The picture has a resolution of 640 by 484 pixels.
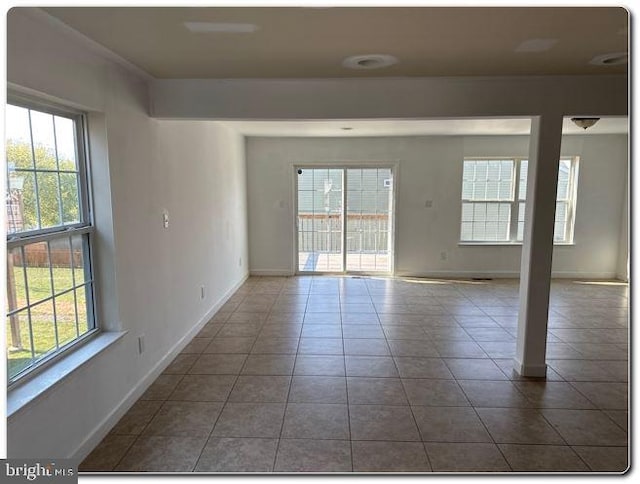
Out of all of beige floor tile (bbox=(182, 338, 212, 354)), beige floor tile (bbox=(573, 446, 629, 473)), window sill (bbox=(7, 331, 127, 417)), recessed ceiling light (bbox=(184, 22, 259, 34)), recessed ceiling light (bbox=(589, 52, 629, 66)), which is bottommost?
beige floor tile (bbox=(573, 446, 629, 473))

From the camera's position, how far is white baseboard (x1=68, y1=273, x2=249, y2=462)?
2107 mm

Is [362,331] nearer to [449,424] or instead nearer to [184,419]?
[449,424]

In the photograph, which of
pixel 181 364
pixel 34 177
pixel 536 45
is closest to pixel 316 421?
pixel 181 364

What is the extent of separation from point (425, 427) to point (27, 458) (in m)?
1.97

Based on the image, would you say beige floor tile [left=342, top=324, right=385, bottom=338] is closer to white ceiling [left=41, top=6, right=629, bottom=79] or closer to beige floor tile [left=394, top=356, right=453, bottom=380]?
beige floor tile [left=394, top=356, right=453, bottom=380]

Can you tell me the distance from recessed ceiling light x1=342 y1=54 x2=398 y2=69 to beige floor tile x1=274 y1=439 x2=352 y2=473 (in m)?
2.14

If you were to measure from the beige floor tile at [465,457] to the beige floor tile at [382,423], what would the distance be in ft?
0.48

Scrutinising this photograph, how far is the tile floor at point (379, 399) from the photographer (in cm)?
212

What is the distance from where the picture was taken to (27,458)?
1.67m

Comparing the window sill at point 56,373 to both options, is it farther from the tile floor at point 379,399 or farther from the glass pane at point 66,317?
the tile floor at point 379,399

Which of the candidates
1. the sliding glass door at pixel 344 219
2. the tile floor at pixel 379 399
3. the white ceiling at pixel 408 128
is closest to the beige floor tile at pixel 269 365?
the tile floor at pixel 379 399

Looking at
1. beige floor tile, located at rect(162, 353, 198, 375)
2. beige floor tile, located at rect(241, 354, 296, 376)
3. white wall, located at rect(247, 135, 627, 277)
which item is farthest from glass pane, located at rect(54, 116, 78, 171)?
white wall, located at rect(247, 135, 627, 277)

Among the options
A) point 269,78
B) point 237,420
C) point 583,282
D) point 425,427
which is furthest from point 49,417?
point 583,282

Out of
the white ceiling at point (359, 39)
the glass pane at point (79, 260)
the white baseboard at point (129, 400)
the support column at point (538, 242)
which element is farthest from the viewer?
the support column at point (538, 242)
